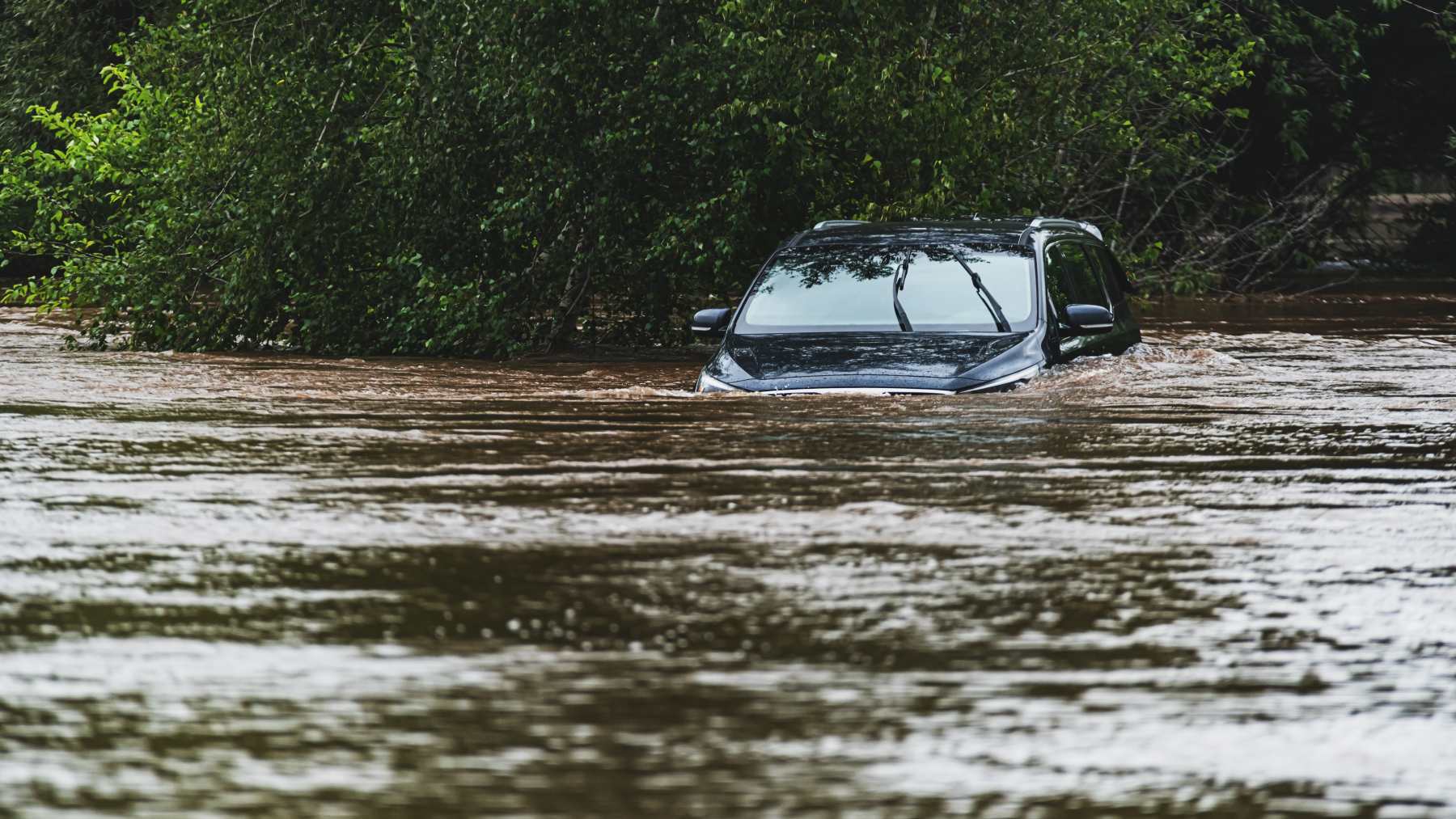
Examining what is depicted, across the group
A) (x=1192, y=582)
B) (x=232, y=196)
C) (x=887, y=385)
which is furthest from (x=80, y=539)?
(x=232, y=196)

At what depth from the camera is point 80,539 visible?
7.87m

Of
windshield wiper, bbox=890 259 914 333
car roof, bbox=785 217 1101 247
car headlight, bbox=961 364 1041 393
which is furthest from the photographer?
car roof, bbox=785 217 1101 247

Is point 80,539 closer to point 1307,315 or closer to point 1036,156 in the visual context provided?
point 1036,156

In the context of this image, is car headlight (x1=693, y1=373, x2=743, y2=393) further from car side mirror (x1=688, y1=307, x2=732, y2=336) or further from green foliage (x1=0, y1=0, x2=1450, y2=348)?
green foliage (x1=0, y1=0, x2=1450, y2=348)

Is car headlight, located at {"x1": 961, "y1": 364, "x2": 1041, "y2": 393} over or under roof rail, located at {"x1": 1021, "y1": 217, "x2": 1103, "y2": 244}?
under

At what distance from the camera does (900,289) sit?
12805 mm

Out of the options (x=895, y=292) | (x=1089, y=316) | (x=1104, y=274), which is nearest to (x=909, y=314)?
(x=895, y=292)

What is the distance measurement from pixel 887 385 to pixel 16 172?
545 inches

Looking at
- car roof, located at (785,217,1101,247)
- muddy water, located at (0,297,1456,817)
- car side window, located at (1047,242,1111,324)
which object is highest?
car roof, located at (785,217,1101,247)

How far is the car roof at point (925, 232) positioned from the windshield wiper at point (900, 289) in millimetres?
321

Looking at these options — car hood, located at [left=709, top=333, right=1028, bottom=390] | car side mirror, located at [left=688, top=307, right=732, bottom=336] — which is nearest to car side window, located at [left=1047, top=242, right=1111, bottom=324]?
car hood, located at [left=709, top=333, right=1028, bottom=390]

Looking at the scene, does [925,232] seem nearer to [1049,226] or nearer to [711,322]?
[1049,226]

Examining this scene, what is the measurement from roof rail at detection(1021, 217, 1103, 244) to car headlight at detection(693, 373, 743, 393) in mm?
2134

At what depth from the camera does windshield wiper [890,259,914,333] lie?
12531 mm
